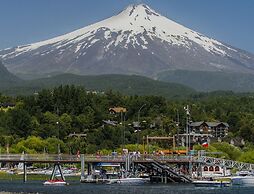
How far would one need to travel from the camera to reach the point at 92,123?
146 m

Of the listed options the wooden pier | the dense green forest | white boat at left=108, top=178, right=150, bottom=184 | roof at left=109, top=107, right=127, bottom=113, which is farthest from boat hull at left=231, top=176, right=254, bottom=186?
roof at left=109, top=107, right=127, bottom=113

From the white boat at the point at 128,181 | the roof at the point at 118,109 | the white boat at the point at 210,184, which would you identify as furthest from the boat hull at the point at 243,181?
the roof at the point at 118,109

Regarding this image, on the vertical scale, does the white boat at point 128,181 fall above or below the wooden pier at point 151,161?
below

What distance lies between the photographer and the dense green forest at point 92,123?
123938mm

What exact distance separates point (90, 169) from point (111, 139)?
32.4 metres

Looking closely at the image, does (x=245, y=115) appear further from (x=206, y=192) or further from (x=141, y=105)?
(x=206, y=192)

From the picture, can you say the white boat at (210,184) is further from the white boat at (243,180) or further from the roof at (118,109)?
the roof at (118,109)

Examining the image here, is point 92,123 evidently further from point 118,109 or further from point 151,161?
point 151,161

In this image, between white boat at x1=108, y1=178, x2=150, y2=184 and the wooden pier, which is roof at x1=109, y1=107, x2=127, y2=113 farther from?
white boat at x1=108, y1=178, x2=150, y2=184

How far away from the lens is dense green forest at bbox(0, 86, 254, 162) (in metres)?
124

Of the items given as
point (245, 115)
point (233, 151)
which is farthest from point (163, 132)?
point (245, 115)

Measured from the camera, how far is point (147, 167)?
301ft

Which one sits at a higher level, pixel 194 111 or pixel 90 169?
pixel 194 111

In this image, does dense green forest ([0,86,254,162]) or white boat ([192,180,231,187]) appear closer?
white boat ([192,180,231,187])
